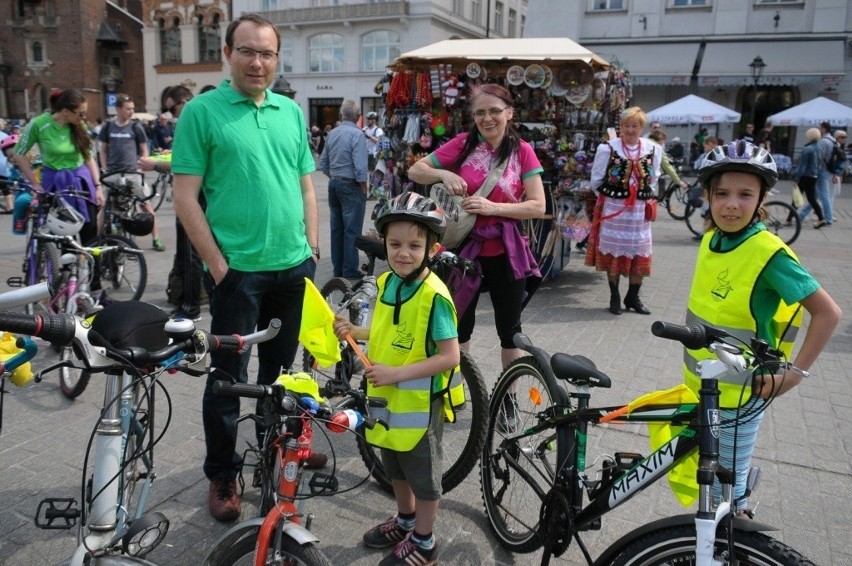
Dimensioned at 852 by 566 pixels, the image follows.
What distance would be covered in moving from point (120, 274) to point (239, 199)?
4720 millimetres

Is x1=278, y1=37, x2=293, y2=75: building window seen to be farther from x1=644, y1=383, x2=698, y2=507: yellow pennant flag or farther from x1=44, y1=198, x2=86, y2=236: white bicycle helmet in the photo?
x1=644, y1=383, x2=698, y2=507: yellow pennant flag

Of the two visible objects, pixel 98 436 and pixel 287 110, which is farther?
pixel 287 110

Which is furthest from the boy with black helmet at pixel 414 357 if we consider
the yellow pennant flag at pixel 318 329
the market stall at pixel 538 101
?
the market stall at pixel 538 101

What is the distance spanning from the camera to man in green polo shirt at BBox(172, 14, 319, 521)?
9.20ft

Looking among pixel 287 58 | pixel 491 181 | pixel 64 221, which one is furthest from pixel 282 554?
A: pixel 287 58

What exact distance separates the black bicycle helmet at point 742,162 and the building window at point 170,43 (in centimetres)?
4914

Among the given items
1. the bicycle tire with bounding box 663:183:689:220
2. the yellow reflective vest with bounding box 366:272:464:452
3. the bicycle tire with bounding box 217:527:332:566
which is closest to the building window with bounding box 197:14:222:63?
the bicycle tire with bounding box 663:183:689:220

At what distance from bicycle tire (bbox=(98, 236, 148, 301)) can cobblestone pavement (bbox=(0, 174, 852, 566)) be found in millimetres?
848

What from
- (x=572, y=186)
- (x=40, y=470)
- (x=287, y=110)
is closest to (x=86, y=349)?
(x=287, y=110)

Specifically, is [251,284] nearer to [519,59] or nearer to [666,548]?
[666,548]

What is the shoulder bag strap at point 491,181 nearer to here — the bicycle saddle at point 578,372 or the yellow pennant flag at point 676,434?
the bicycle saddle at point 578,372

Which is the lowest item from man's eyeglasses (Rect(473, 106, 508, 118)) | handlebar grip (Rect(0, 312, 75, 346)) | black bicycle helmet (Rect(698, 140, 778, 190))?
handlebar grip (Rect(0, 312, 75, 346))

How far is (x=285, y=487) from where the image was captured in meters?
1.94

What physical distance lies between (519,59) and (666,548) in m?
6.38
